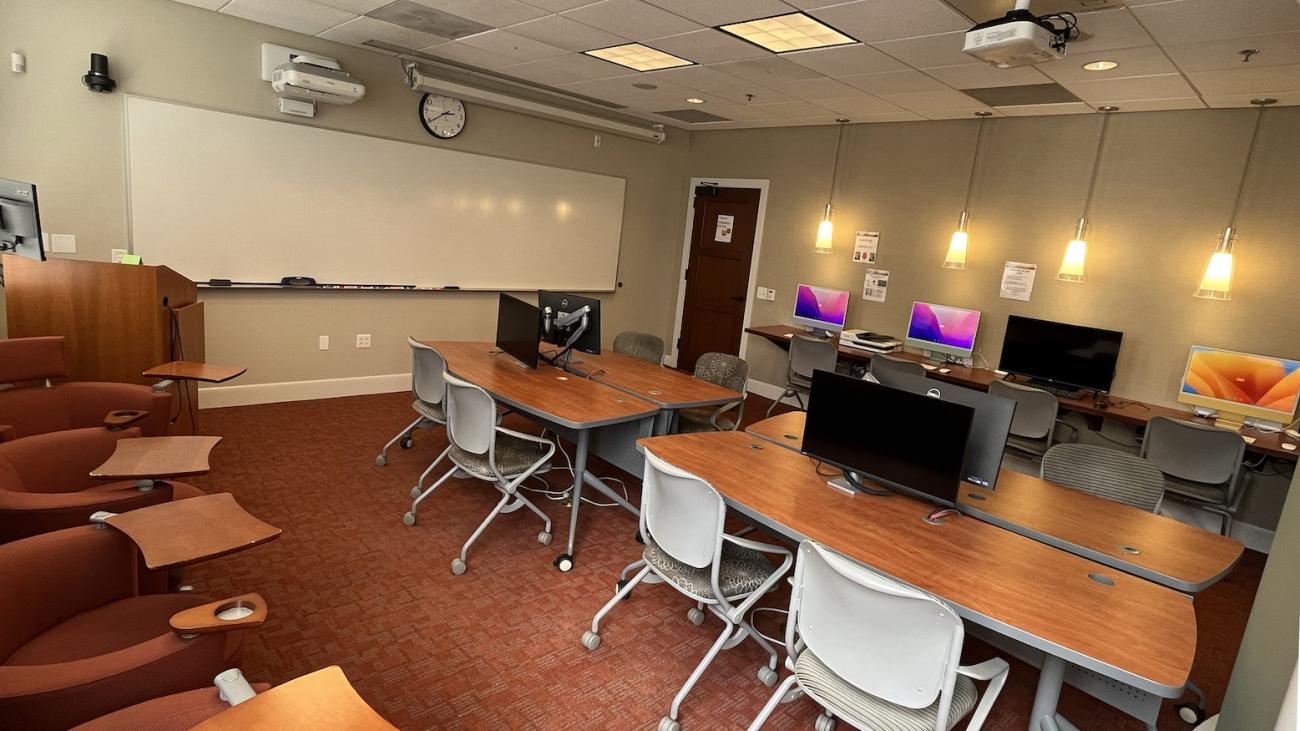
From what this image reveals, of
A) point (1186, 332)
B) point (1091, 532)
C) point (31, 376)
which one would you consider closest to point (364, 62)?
point (31, 376)

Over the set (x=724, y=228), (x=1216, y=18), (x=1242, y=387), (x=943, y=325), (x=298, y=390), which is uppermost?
(x=1216, y=18)

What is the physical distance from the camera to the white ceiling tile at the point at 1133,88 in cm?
382

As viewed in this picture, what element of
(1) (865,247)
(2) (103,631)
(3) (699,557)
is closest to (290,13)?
(2) (103,631)

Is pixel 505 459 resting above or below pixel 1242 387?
below

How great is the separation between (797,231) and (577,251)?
2.41 meters

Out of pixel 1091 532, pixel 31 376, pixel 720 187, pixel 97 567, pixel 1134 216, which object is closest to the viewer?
pixel 97 567

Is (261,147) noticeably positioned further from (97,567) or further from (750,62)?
(97,567)

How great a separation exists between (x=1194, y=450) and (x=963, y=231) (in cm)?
236

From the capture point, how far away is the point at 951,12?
308 centimetres

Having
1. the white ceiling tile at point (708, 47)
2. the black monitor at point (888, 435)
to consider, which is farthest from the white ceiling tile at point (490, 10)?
the black monitor at point (888, 435)

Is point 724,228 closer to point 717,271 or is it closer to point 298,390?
point 717,271

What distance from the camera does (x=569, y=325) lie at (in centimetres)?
425

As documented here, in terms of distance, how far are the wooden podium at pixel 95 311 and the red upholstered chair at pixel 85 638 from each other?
180 cm

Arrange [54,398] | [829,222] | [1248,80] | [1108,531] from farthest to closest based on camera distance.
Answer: [829,222] → [1248,80] → [54,398] → [1108,531]
